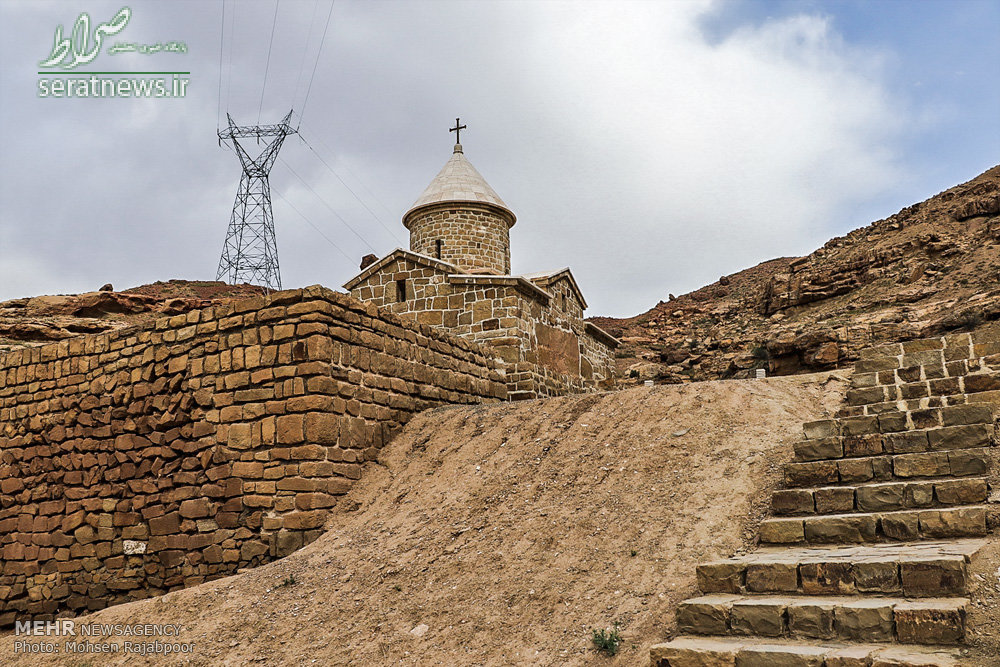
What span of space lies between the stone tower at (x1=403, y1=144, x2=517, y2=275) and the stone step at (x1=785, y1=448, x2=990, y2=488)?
1336 centimetres

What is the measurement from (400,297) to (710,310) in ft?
92.2

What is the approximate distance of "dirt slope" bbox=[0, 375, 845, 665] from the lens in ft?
17.2

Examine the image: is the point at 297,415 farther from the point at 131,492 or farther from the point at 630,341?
the point at 630,341

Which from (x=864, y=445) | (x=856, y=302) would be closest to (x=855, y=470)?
(x=864, y=445)

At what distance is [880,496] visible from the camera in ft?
17.5

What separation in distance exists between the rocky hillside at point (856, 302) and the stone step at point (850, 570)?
1641 centimetres

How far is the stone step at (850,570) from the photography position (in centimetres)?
406

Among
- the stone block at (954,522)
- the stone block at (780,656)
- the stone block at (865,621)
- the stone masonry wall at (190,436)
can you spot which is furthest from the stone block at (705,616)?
the stone masonry wall at (190,436)

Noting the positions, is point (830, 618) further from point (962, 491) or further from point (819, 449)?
point (819, 449)

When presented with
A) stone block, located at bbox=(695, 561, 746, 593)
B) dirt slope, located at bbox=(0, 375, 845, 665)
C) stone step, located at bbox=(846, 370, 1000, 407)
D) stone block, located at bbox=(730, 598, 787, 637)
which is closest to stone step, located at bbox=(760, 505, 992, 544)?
dirt slope, located at bbox=(0, 375, 845, 665)

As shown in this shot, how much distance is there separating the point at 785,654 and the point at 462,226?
16417mm

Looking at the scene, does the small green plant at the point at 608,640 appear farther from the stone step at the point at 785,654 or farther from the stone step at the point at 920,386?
the stone step at the point at 920,386

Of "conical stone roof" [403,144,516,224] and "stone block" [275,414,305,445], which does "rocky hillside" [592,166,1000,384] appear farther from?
"stone block" [275,414,305,445]

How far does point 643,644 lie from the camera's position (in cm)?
456
